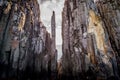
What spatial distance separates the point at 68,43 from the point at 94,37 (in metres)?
8.32

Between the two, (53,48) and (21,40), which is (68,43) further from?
(21,40)

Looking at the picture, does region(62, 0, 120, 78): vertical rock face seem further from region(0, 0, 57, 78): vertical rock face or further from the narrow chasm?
region(0, 0, 57, 78): vertical rock face

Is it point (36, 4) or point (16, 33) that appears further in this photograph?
point (36, 4)

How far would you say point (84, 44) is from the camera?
23516 millimetres

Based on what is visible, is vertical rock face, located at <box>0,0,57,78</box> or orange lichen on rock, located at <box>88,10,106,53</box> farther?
orange lichen on rock, located at <box>88,10,106,53</box>

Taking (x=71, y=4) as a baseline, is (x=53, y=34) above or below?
below

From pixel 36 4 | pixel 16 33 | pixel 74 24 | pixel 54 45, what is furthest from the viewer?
pixel 54 45

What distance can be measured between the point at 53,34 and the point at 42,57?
297 inches

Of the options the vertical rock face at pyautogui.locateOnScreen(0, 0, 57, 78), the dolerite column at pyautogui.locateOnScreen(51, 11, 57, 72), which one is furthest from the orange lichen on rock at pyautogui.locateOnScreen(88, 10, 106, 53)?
the dolerite column at pyautogui.locateOnScreen(51, 11, 57, 72)

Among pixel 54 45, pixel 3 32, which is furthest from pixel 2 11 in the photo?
pixel 54 45

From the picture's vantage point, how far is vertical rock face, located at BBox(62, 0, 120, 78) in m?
20.7

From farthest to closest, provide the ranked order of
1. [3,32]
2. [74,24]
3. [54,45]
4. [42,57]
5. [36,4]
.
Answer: [54,45] < [36,4] < [42,57] < [74,24] < [3,32]

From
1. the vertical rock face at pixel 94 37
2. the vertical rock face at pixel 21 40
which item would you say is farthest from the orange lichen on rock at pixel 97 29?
the vertical rock face at pixel 21 40

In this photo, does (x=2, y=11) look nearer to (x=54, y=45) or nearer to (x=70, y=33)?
(x=70, y=33)
